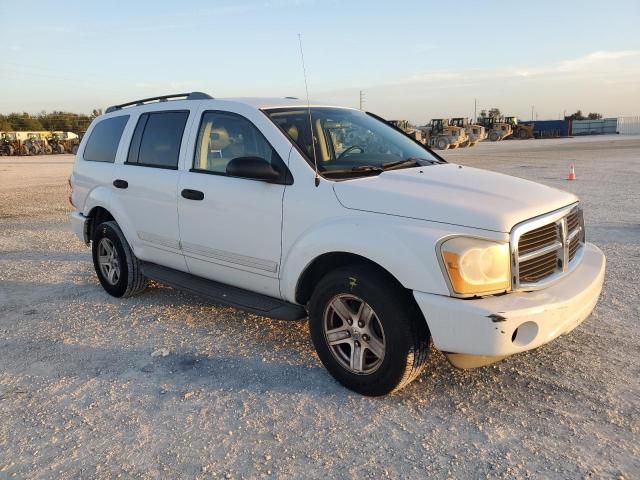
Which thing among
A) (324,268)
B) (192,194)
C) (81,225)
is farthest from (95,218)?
(324,268)

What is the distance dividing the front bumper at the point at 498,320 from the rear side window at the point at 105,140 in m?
3.77

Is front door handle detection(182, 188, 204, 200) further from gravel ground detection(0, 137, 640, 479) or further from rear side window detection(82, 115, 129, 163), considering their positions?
rear side window detection(82, 115, 129, 163)

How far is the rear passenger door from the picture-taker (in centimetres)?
463

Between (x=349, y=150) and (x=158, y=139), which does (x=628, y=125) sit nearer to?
(x=349, y=150)

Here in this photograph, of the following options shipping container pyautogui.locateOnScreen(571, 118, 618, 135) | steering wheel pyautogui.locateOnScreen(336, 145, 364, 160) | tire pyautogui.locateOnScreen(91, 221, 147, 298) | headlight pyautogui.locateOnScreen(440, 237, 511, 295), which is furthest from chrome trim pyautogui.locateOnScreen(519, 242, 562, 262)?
shipping container pyautogui.locateOnScreen(571, 118, 618, 135)

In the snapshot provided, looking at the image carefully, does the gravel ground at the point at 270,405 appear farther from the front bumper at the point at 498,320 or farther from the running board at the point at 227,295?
the front bumper at the point at 498,320

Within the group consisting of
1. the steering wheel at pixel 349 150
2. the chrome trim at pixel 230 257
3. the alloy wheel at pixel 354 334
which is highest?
the steering wheel at pixel 349 150

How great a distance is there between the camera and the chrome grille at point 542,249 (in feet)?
9.98

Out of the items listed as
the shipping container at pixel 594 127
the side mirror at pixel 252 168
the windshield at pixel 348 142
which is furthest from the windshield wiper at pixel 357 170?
the shipping container at pixel 594 127

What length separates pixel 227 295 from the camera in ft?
13.9

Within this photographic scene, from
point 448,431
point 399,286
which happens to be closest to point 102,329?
point 399,286

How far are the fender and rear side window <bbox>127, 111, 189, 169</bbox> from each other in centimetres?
176

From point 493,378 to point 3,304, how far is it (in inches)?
187

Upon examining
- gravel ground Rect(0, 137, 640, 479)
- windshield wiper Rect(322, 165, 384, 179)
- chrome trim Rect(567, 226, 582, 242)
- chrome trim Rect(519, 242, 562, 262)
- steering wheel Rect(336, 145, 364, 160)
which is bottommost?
gravel ground Rect(0, 137, 640, 479)
